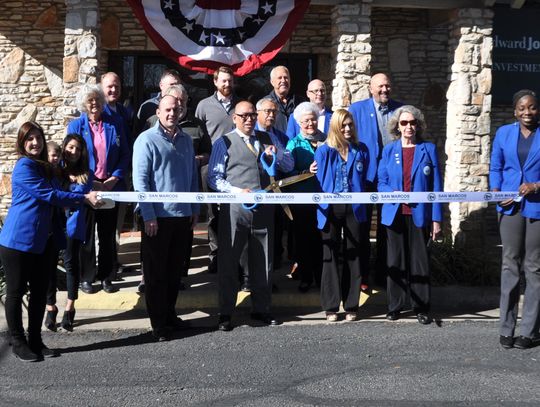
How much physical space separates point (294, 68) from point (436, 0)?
2.61 metres

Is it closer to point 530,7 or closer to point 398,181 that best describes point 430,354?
point 398,181

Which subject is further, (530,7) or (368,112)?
(530,7)

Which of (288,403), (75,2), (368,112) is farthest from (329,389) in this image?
(75,2)

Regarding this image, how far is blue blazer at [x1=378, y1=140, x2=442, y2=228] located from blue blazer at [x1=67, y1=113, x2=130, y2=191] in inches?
98.1

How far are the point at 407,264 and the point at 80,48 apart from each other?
15.5 feet

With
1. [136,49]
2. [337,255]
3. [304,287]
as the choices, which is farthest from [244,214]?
[136,49]

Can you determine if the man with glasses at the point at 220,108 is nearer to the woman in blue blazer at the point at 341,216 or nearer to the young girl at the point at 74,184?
the woman in blue blazer at the point at 341,216

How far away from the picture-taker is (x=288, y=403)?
497cm

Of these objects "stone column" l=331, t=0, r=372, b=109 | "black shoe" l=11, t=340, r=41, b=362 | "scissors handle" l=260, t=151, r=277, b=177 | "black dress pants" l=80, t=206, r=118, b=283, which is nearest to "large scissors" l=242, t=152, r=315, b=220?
"scissors handle" l=260, t=151, r=277, b=177

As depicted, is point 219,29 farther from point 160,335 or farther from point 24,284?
point 24,284

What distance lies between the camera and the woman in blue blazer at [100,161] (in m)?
7.19

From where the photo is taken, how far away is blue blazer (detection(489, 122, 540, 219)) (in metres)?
6.22

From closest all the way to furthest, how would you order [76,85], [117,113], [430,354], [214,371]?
1. [214,371]
2. [430,354]
3. [117,113]
4. [76,85]

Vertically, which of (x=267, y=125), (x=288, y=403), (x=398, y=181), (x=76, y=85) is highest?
(x=76, y=85)
